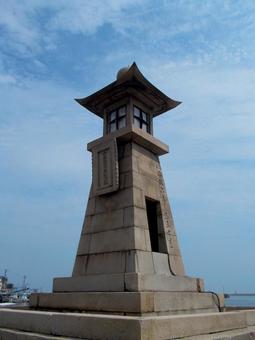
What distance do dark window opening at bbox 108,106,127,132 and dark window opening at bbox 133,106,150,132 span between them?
0.37 meters

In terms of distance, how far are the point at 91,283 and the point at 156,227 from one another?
8.48 feet

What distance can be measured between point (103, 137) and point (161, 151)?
1941 mm

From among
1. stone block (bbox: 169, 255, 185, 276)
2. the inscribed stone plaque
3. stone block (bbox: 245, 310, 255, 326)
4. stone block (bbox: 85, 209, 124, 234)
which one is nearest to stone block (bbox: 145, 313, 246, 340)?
stone block (bbox: 245, 310, 255, 326)

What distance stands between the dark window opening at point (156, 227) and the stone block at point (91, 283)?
2121 millimetres

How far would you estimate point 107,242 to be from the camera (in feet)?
28.5

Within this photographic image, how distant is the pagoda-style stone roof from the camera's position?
387 inches

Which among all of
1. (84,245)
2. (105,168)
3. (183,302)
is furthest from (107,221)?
(183,302)

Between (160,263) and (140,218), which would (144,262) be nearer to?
(160,263)

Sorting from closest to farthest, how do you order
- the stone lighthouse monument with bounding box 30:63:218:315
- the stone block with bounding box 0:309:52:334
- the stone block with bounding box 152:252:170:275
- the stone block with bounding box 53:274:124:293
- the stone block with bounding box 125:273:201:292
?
the stone block with bounding box 0:309:52:334
the stone block with bounding box 125:273:201:292
the stone lighthouse monument with bounding box 30:63:218:315
the stone block with bounding box 53:274:124:293
the stone block with bounding box 152:252:170:275

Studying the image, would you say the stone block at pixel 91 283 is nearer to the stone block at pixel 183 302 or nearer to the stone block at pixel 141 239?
the stone block at pixel 183 302

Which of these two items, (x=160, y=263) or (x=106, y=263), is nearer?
(x=106, y=263)

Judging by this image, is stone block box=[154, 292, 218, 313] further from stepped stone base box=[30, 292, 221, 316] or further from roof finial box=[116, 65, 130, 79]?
roof finial box=[116, 65, 130, 79]

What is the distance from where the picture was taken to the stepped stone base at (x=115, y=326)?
16.9 feet

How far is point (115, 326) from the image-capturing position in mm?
5328
